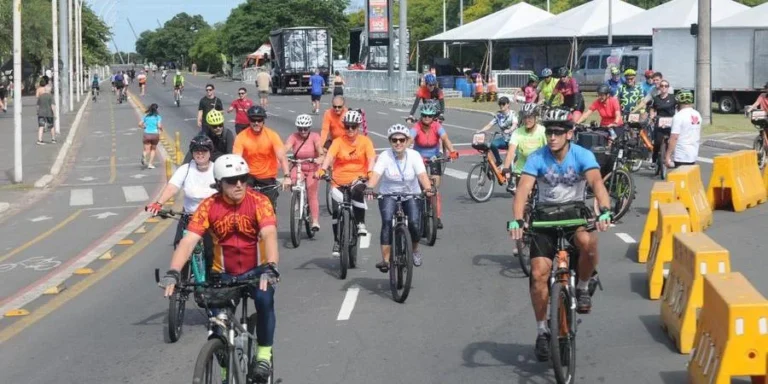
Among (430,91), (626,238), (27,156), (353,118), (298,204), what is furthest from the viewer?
(27,156)

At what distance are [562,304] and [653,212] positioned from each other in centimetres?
546

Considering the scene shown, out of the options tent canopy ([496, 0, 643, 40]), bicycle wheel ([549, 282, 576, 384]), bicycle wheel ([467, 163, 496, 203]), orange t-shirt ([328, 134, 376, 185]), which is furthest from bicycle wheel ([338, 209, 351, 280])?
tent canopy ([496, 0, 643, 40])

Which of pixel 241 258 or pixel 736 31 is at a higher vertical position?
pixel 736 31

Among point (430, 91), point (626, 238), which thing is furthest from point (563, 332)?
point (430, 91)

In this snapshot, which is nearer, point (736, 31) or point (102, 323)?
point (102, 323)

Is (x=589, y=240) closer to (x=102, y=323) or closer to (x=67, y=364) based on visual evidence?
(x=67, y=364)

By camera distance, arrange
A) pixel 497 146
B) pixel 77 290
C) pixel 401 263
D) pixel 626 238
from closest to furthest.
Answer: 1. pixel 401 263
2. pixel 77 290
3. pixel 626 238
4. pixel 497 146

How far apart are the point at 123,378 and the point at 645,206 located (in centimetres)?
1106

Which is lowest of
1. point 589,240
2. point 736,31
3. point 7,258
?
point 7,258

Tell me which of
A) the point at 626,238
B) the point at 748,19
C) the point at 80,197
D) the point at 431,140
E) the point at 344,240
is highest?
the point at 748,19

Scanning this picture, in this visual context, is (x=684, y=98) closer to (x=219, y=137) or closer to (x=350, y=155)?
(x=350, y=155)

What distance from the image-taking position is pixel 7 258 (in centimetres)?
1644

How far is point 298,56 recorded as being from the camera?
67625 mm

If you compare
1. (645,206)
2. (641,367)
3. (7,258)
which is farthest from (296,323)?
(645,206)
